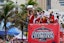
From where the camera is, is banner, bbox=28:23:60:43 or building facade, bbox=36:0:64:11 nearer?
banner, bbox=28:23:60:43

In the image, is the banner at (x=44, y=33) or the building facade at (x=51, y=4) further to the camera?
the building facade at (x=51, y=4)

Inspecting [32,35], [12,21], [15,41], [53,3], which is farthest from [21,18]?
[32,35]

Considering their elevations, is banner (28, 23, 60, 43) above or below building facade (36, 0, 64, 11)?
below

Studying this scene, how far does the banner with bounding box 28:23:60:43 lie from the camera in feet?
30.5

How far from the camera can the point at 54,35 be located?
30.3 ft

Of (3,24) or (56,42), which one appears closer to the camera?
(56,42)

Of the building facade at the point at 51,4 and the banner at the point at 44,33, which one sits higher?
the building facade at the point at 51,4

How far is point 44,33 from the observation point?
9.43 meters

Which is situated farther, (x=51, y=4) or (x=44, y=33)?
(x=51, y=4)

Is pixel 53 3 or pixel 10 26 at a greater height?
pixel 53 3

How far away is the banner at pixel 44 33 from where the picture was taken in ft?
30.5

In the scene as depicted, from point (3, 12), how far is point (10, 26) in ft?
4.96

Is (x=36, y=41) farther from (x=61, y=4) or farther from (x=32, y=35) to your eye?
(x=61, y=4)

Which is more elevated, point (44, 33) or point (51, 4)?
point (51, 4)
